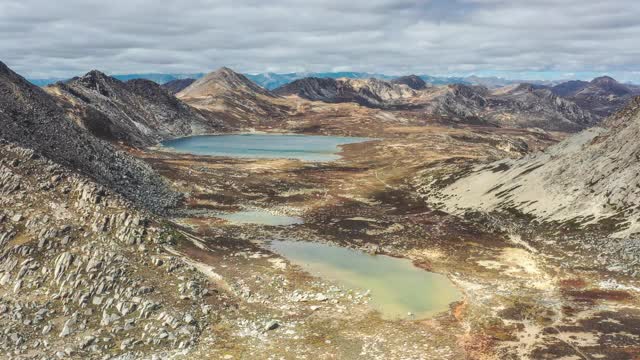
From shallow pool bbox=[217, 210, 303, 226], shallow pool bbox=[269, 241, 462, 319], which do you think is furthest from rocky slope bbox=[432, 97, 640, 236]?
shallow pool bbox=[217, 210, 303, 226]

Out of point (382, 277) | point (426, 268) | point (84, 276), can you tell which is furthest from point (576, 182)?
point (84, 276)

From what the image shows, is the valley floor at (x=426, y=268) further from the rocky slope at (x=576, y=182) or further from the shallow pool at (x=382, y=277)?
the rocky slope at (x=576, y=182)

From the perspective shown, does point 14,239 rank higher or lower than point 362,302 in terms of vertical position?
higher

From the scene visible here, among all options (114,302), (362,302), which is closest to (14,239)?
(114,302)

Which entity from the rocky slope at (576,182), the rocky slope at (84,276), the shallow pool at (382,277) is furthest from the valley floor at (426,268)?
the rocky slope at (576,182)

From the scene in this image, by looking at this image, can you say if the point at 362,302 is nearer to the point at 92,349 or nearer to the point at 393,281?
the point at 393,281

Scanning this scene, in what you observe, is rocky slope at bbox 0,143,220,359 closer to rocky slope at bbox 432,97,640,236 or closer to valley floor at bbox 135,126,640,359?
valley floor at bbox 135,126,640,359

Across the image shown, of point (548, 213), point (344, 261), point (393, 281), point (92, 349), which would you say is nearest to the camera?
point (92, 349)
